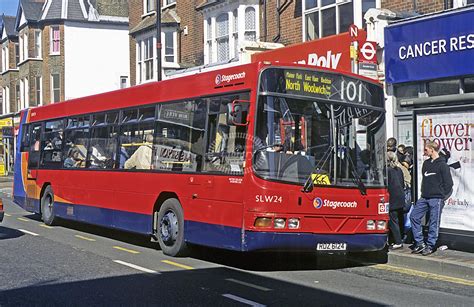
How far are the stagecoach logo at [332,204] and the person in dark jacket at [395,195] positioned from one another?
181cm

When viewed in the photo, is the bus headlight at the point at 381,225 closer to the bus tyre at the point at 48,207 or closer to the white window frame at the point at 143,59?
the bus tyre at the point at 48,207

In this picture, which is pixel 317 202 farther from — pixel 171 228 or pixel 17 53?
pixel 17 53

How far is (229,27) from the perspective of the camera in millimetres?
22844

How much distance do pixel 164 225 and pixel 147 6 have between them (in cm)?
2006

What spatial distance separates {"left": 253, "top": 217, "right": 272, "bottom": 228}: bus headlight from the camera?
8.80 meters

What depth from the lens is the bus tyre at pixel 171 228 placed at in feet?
34.4

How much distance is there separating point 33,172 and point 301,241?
992 cm

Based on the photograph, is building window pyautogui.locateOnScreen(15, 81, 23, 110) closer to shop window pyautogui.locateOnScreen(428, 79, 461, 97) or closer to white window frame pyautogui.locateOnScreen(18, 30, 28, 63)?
white window frame pyautogui.locateOnScreen(18, 30, 28, 63)

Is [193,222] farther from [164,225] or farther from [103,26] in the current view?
[103,26]

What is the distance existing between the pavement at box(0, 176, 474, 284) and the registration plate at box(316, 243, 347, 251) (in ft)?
4.19

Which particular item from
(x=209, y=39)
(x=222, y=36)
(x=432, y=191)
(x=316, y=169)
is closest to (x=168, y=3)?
(x=209, y=39)

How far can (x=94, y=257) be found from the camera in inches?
412

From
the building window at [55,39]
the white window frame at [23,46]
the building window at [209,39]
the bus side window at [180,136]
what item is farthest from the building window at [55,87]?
the bus side window at [180,136]

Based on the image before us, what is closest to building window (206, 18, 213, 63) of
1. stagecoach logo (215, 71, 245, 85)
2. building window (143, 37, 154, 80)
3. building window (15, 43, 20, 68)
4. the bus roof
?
building window (143, 37, 154, 80)
